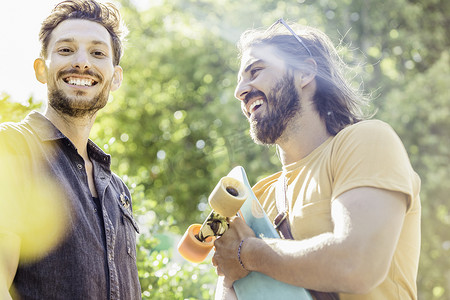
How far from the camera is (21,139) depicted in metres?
2.43

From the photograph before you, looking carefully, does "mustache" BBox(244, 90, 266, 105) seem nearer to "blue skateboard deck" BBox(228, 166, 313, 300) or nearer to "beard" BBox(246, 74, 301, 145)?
"beard" BBox(246, 74, 301, 145)

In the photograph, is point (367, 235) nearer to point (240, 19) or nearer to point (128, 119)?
point (240, 19)

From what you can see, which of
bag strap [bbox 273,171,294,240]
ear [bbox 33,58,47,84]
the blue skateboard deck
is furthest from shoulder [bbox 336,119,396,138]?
ear [bbox 33,58,47,84]

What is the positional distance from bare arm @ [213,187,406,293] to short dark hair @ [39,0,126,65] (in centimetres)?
153

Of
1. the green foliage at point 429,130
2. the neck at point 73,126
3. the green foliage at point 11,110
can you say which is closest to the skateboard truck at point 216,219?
the neck at point 73,126

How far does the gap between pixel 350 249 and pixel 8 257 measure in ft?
4.48

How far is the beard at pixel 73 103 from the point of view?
106 inches

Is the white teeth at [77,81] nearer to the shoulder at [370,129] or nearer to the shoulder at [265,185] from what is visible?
the shoulder at [265,185]

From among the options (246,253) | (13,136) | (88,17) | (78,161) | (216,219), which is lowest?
(246,253)

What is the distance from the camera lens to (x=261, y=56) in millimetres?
3041

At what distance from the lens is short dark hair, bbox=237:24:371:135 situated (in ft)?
9.52

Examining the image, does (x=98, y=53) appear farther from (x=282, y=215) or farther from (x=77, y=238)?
(x=282, y=215)

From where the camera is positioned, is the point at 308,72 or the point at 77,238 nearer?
the point at 77,238

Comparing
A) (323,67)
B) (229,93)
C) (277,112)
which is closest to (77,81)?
(277,112)
